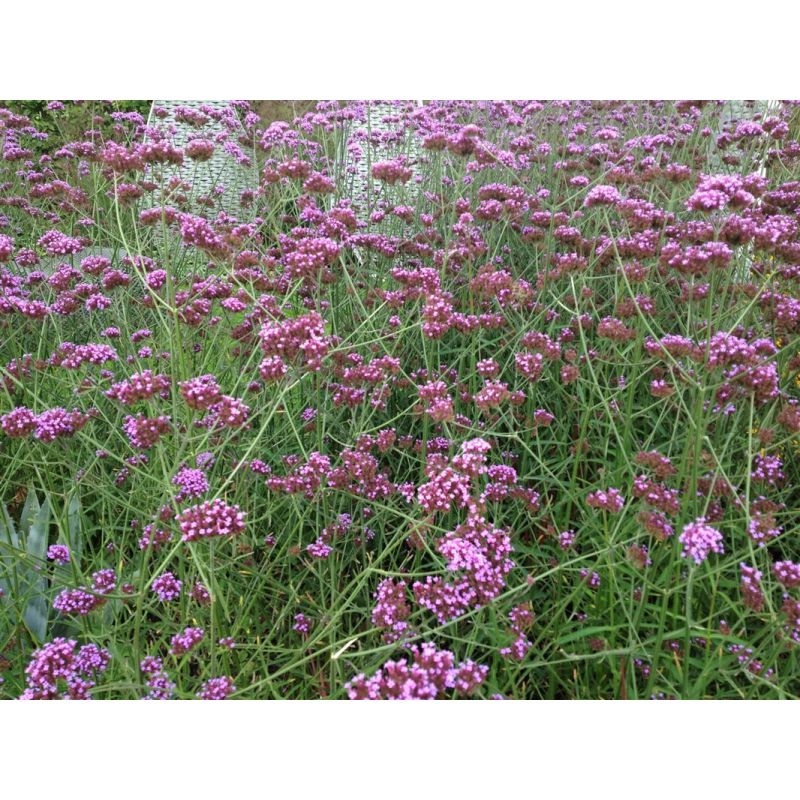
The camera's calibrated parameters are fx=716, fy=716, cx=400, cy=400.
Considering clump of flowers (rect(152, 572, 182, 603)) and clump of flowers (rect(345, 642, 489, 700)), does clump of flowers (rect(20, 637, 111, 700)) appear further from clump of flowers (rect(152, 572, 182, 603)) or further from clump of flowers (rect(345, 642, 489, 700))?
clump of flowers (rect(345, 642, 489, 700))

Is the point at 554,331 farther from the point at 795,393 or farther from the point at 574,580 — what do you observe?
the point at 574,580

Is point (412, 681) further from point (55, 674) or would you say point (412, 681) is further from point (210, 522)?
point (55, 674)

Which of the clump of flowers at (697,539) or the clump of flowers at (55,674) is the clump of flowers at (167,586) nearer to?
the clump of flowers at (55,674)

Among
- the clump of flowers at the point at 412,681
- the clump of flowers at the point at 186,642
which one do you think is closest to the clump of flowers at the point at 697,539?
the clump of flowers at the point at 412,681

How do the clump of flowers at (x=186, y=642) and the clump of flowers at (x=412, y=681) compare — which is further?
the clump of flowers at (x=186, y=642)

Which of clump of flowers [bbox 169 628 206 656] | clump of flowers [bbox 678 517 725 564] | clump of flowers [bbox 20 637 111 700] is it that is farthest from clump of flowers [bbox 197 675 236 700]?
clump of flowers [bbox 678 517 725 564]

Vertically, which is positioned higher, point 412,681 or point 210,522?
point 210,522

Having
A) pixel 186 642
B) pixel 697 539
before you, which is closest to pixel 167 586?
pixel 186 642

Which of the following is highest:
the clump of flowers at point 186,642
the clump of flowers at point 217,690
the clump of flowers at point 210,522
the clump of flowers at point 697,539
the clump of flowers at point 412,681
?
the clump of flowers at point 210,522

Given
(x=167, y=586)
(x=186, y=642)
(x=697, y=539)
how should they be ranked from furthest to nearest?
1. (x=167, y=586)
2. (x=186, y=642)
3. (x=697, y=539)

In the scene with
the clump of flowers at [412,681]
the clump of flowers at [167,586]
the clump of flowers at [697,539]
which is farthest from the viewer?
the clump of flowers at [167,586]

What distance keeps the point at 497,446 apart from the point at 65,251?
1.19 metres
